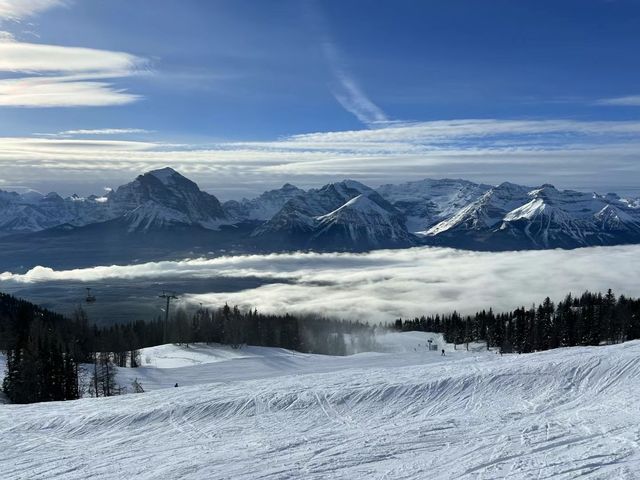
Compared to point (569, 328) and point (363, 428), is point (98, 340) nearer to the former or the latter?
point (569, 328)

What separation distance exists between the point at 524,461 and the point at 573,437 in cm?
404

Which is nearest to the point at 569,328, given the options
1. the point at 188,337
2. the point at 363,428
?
the point at 188,337

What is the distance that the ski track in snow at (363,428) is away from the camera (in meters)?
18.9

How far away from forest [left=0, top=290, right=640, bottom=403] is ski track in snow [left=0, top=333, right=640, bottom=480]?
23888 millimetres

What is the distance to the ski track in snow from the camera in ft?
62.0

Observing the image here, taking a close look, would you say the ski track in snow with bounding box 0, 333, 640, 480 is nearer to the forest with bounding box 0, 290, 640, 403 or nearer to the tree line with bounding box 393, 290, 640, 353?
the forest with bounding box 0, 290, 640, 403

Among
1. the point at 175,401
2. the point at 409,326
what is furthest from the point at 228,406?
the point at 409,326

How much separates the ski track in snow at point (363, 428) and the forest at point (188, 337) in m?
23.9

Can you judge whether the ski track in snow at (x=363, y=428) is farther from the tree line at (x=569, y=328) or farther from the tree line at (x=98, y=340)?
the tree line at (x=569, y=328)

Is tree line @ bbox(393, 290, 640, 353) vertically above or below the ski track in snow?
below

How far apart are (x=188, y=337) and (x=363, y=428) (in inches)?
3933

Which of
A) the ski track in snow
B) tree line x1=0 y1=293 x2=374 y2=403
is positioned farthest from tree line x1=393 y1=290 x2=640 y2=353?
the ski track in snow

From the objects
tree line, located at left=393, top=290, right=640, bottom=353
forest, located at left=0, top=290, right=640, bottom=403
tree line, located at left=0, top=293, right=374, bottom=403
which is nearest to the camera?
tree line, located at left=0, top=293, right=374, bottom=403

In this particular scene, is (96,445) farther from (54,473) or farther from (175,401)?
(175,401)
